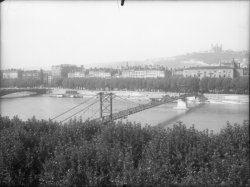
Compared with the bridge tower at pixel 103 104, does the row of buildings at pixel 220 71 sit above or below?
above

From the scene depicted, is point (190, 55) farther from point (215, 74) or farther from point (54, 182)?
point (54, 182)

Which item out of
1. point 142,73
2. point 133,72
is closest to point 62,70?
point 133,72

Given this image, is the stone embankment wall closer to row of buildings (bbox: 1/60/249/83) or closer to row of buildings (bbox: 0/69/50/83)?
row of buildings (bbox: 1/60/249/83)

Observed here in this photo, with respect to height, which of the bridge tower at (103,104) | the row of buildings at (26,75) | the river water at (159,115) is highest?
the row of buildings at (26,75)

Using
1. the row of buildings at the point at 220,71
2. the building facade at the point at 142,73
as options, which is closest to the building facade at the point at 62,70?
the building facade at the point at 142,73

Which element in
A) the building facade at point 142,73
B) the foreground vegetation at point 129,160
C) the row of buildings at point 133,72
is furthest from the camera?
the building facade at point 142,73

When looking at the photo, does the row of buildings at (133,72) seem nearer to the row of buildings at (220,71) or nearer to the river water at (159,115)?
the row of buildings at (220,71)

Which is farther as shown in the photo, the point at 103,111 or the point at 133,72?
the point at 133,72

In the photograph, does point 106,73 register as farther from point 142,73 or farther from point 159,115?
point 159,115

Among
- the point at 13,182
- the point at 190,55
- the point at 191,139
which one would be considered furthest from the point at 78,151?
the point at 190,55
